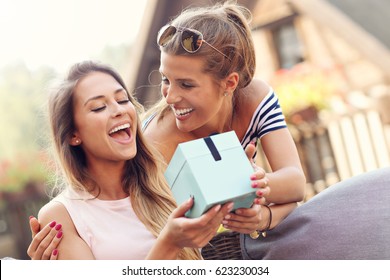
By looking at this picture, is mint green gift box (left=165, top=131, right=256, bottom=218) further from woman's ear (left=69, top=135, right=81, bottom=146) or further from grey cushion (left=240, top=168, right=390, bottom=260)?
woman's ear (left=69, top=135, right=81, bottom=146)

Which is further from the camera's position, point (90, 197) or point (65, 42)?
point (65, 42)

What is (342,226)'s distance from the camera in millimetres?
1516

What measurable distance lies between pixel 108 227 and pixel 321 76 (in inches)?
151

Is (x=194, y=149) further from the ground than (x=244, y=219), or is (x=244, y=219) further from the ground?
(x=194, y=149)

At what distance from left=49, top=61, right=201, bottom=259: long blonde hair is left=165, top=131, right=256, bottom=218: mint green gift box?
14.1 inches

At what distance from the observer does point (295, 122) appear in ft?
16.6

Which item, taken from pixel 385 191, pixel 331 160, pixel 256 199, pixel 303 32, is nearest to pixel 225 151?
pixel 256 199

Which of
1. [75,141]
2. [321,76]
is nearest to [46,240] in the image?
[75,141]

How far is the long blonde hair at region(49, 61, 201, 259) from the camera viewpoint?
1701 mm

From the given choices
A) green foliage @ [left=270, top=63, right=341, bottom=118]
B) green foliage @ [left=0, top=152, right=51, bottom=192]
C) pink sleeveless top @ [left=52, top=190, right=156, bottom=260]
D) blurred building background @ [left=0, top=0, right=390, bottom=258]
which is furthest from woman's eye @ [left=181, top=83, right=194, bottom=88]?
green foliage @ [left=0, top=152, right=51, bottom=192]

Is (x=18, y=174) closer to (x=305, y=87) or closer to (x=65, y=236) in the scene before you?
(x=305, y=87)

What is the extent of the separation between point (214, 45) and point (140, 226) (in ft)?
1.80

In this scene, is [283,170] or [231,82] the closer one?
[283,170]

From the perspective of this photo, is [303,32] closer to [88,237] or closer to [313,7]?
[313,7]
